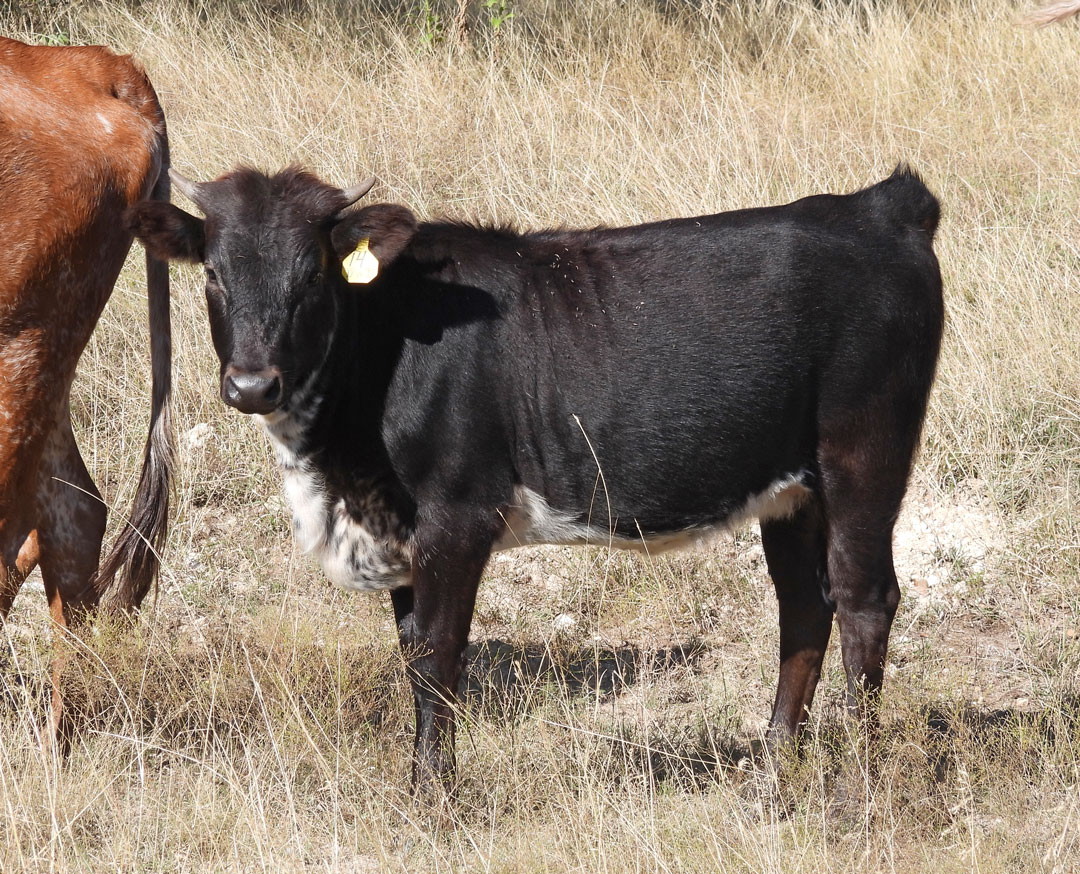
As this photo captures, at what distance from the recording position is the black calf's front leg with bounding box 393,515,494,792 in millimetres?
3932

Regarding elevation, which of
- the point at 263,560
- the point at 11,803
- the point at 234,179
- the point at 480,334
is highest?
the point at 234,179

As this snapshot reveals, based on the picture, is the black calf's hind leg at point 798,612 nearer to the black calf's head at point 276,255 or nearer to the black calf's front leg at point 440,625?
the black calf's front leg at point 440,625

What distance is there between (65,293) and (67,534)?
2.96 feet

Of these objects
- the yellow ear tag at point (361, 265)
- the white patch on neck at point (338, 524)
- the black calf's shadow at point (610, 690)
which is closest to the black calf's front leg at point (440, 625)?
the white patch on neck at point (338, 524)

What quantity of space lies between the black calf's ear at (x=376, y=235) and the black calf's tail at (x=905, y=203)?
5.18 ft

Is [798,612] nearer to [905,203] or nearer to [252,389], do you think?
[905,203]

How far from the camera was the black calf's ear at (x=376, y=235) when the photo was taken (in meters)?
3.91

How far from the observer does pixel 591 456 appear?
4.07 m

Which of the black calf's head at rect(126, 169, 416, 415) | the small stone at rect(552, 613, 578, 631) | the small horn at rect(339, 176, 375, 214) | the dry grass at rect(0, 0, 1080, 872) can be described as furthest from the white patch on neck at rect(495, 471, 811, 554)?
the small stone at rect(552, 613, 578, 631)

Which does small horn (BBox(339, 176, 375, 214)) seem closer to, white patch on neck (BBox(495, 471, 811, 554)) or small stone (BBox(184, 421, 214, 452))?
white patch on neck (BBox(495, 471, 811, 554))

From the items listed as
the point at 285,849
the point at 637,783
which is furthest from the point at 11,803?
the point at 637,783

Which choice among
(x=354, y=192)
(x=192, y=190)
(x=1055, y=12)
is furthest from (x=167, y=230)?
(x=1055, y=12)

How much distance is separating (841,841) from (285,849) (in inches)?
64.4

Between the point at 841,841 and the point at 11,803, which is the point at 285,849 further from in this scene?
the point at 841,841
